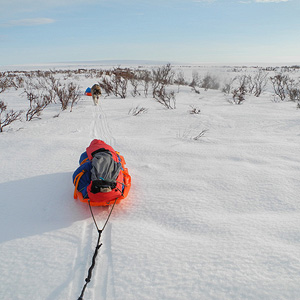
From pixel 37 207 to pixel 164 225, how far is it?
44.8 inches

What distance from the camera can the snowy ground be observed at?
117 cm

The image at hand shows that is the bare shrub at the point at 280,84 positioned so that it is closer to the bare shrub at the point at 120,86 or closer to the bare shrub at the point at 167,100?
the bare shrub at the point at 167,100

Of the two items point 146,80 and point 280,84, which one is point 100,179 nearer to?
point 146,80

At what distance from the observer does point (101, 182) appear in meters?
1.68

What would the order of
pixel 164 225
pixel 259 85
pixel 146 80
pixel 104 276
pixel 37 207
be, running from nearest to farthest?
pixel 104 276
pixel 164 225
pixel 37 207
pixel 259 85
pixel 146 80

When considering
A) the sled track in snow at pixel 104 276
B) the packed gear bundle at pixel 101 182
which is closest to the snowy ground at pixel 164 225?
the sled track in snow at pixel 104 276

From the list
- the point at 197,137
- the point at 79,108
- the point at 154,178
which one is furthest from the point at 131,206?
the point at 79,108

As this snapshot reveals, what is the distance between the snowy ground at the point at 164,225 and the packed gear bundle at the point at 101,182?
0.58 ft

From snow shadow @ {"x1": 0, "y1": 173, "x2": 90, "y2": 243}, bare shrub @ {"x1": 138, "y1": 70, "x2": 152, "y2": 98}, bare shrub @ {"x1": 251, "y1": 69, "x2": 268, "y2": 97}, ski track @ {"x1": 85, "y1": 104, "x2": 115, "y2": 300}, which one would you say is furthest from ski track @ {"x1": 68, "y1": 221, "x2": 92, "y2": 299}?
bare shrub @ {"x1": 251, "y1": 69, "x2": 268, "y2": 97}

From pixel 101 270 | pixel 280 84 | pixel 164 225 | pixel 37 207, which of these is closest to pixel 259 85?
pixel 280 84

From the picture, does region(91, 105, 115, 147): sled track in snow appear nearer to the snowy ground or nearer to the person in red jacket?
the snowy ground

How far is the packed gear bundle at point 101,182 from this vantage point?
167cm

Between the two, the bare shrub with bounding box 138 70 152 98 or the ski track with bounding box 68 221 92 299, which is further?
the bare shrub with bounding box 138 70 152 98

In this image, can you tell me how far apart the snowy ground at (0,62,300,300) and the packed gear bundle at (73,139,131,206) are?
6.9 inches
